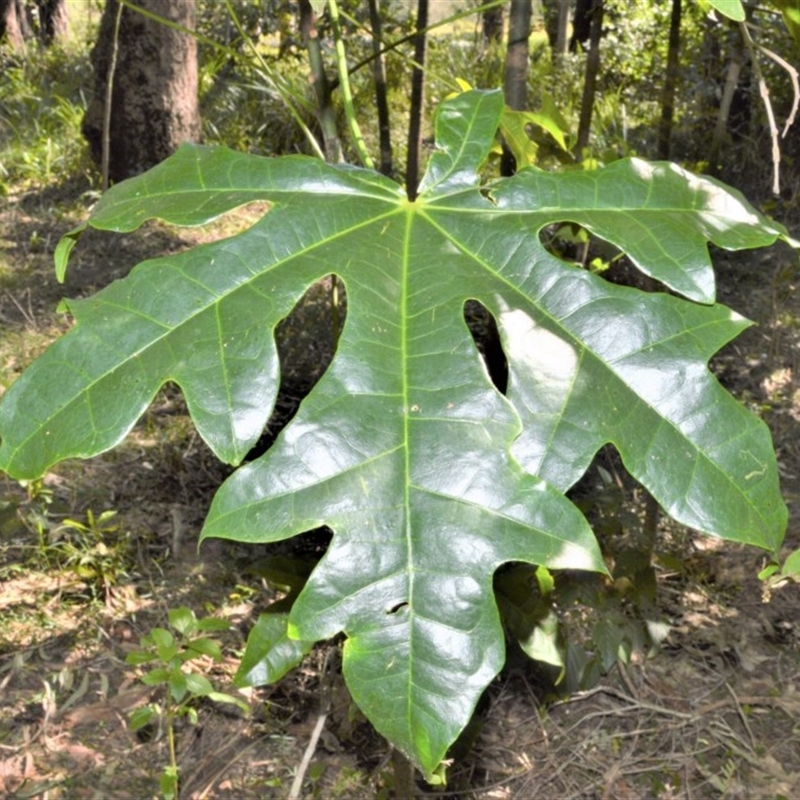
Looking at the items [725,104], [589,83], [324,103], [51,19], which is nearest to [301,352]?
[589,83]

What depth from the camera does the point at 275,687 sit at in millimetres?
2312

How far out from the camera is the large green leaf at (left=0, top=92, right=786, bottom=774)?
0.78 m

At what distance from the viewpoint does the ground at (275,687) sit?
2109mm

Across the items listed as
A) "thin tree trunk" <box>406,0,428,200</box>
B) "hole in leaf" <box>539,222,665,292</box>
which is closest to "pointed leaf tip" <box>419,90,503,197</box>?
"hole in leaf" <box>539,222,665,292</box>

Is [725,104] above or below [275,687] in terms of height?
above

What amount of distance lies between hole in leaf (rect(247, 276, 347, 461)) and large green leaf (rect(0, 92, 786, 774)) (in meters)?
1.69

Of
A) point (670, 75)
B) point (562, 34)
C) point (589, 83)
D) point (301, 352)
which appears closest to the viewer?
point (589, 83)

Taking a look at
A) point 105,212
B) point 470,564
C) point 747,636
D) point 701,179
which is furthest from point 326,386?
point 747,636

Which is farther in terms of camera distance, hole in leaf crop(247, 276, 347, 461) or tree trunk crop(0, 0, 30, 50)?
tree trunk crop(0, 0, 30, 50)

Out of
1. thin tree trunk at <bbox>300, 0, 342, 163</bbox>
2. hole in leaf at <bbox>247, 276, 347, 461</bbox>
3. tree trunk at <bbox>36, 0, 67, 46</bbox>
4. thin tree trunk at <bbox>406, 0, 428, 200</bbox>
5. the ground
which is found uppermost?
thin tree trunk at <bbox>300, 0, 342, 163</bbox>

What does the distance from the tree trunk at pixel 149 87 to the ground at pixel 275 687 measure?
1.79 metres

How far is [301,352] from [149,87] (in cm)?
195

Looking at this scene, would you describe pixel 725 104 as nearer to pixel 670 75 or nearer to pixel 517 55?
pixel 670 75

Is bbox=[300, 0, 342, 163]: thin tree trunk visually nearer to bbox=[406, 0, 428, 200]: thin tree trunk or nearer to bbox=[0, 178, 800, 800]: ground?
bbox=[406, 0, 428, 200]: thin tree trunk
